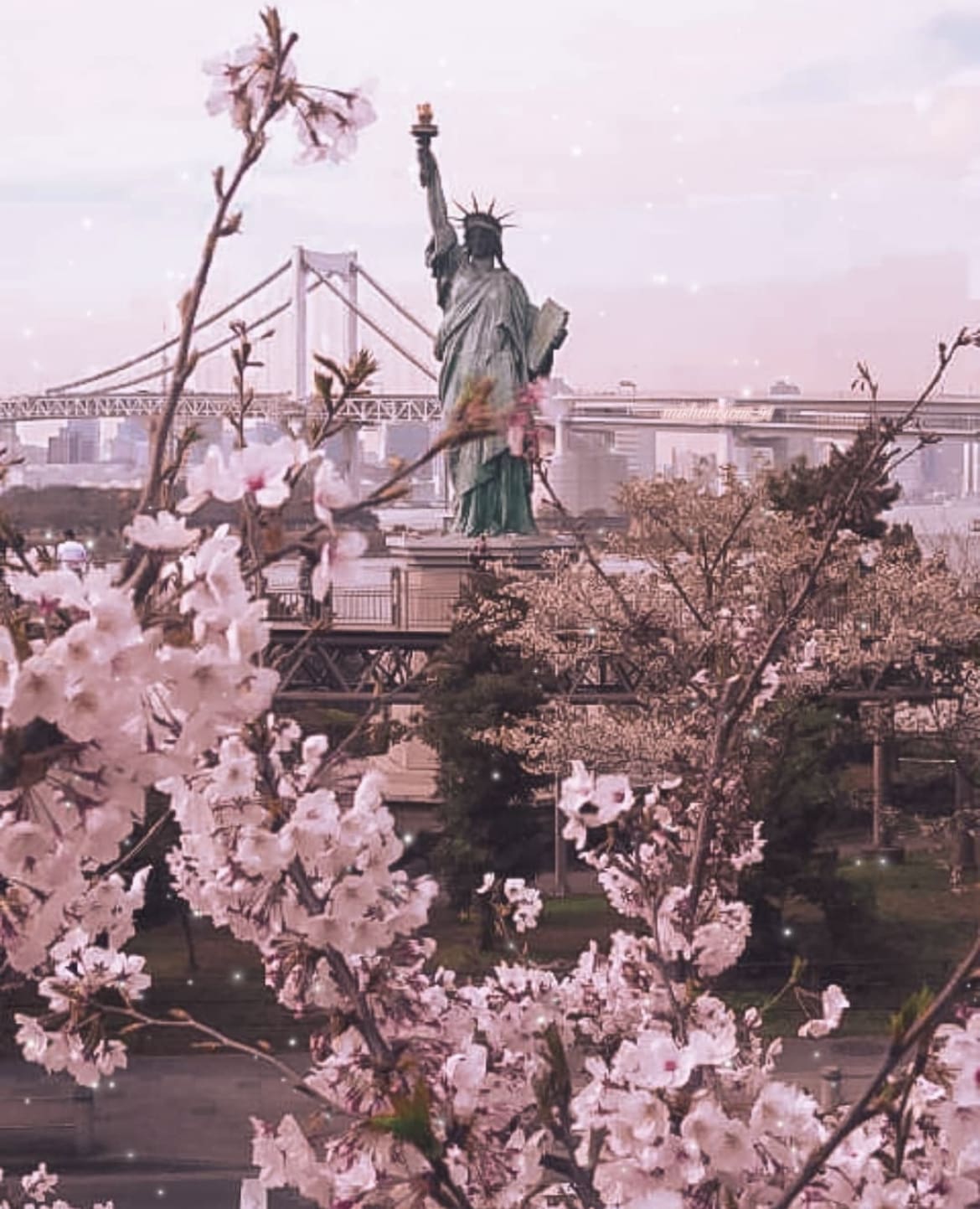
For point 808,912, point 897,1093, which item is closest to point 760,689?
point 897,1093

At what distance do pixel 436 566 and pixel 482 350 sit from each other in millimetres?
1823

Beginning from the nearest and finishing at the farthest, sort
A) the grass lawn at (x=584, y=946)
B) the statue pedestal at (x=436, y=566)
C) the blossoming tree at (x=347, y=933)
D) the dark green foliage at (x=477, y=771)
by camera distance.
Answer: the blossoming tree at (x=347, y=933), the grass lawn at (x=584, y=946), the dark green foliage at (x=477, y=771), the statue pedestal at (x=436, y=566)

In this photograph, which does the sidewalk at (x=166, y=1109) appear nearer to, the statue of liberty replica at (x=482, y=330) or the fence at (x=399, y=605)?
the fence at (x=399, y=605)

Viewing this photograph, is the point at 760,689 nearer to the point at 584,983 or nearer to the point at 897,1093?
the point at 584,983

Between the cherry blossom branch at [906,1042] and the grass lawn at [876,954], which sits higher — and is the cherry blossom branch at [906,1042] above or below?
above

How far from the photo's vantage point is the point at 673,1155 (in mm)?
1435

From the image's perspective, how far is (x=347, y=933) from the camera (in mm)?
1598

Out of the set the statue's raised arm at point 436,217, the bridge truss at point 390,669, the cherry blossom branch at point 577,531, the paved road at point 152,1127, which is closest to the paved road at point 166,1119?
the paved road at point 152,1127

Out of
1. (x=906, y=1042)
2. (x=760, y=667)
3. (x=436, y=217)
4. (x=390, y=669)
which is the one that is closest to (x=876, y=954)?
(x=390, y=669)

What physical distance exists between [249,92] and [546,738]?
29.3ft

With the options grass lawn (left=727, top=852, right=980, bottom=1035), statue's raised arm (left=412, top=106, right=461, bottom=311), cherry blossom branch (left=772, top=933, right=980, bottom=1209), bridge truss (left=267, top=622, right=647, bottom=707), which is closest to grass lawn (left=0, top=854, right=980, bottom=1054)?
grass lawn (left=727, top=852, right=980, bottom=1035)

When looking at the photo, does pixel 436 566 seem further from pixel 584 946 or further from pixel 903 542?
pixel 584 946

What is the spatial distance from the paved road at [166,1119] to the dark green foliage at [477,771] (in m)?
1.69

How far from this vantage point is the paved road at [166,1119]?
24.2 feet
